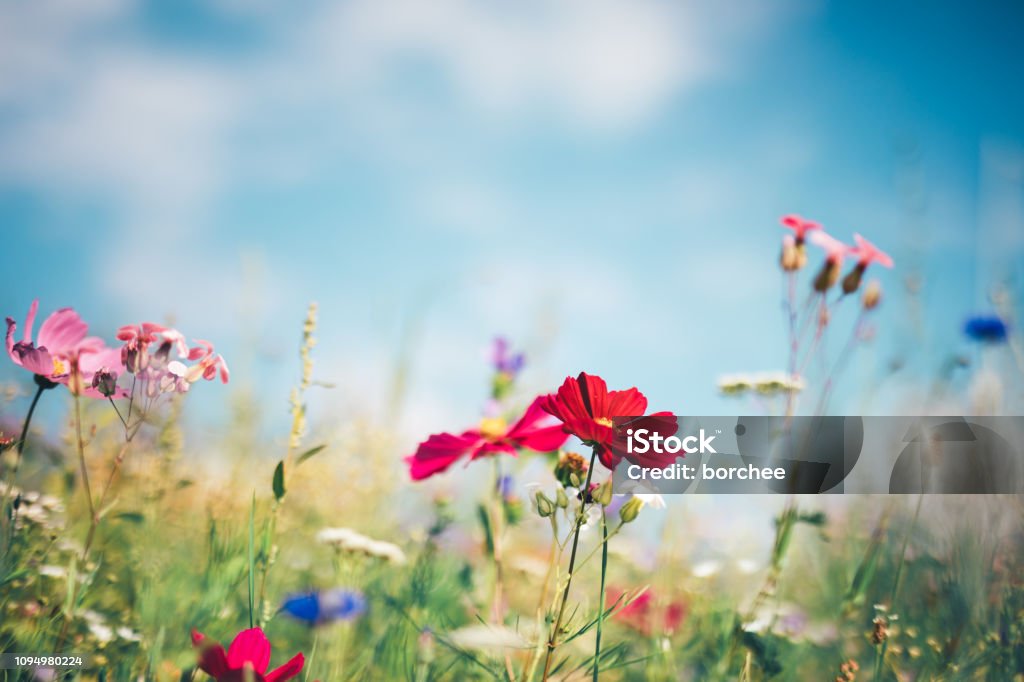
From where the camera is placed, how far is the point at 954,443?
912 millimetres

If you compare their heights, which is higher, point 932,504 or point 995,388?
point 995,388

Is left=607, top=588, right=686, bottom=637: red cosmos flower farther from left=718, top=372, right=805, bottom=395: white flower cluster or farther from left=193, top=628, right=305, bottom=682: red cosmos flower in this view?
left=193, top=628, right=305, bottom=682: red cosmos flower

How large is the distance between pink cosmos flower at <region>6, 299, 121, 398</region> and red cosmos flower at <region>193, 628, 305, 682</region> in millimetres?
335

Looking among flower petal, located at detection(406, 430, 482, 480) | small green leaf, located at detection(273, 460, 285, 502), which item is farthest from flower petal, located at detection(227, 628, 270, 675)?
flower petal, located at detection(406, 430, 482, 480)

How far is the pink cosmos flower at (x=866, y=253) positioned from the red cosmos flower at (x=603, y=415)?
542 mm

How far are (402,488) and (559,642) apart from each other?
104 centimetres

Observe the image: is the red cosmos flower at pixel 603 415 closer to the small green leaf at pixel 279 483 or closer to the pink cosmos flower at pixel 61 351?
the small green leaf at pixel 279 483

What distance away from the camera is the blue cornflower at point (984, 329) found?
184 cm

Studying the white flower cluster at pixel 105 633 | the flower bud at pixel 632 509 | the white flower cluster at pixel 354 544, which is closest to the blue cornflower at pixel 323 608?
the white flower cluster at pixel 354 544

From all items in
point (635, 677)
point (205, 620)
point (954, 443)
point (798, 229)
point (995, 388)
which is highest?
point (798, 229)

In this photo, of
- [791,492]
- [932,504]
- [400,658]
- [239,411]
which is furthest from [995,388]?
[239,411]

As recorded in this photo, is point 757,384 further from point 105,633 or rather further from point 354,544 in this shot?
point 105,633

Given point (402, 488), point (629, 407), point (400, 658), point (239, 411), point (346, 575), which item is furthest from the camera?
point (239, 411)

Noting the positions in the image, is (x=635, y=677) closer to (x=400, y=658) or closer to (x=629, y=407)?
(x=400, y=658)
